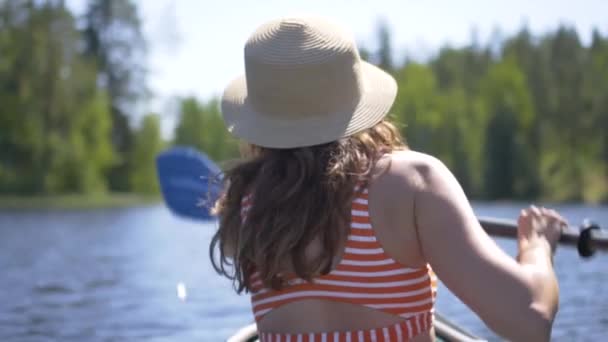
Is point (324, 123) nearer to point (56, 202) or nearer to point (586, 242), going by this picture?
point (586, 242)

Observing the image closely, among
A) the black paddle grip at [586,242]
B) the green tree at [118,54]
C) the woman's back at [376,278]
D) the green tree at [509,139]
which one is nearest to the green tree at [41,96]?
the green tree at [118,54]

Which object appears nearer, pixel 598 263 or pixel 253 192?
pixel 253 192

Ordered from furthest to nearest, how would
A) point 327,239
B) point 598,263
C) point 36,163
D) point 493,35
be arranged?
A: point 493,35, point 36,163, point 598,263, point 327,239

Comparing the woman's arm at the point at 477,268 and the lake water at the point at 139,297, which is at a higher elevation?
the woman's arm at the point at 477,268

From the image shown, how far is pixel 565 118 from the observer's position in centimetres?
4284

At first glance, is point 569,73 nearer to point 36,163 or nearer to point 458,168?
point 458,168

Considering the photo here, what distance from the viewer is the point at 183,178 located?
132 inches

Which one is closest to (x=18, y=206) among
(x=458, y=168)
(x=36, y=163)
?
(x=36, y=163)

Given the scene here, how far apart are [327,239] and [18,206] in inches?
1548

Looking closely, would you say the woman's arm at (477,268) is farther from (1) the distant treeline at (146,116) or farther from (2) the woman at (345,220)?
(1) the distant treeline at (146,116)

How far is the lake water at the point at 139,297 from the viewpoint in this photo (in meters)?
6.88

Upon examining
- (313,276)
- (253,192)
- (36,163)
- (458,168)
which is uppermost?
(253,192)

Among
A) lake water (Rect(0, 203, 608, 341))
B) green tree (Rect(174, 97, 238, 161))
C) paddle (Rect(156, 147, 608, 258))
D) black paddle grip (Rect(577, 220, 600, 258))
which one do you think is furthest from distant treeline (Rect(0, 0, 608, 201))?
black paddle grip (Rect(577, 220, 600, 258))

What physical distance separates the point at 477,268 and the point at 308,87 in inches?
17.1
